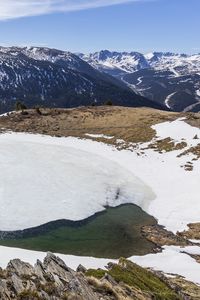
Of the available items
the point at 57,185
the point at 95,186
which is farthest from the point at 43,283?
the point at 95,186

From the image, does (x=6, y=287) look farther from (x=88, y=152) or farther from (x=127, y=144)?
(x=127, y=144)

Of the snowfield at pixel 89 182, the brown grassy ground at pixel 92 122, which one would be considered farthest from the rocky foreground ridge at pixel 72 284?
the brown grassy ground at pixel 92 122

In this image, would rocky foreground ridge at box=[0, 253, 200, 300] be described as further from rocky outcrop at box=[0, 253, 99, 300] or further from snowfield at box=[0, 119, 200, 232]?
snowfield at box=[0, 119, 200, 232]

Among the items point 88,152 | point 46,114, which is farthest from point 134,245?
point 46,114

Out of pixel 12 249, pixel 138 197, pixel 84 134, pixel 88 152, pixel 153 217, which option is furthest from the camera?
pixel 84 134

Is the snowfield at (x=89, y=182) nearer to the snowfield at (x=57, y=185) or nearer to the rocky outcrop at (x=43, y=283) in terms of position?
the snowfield at (x=57, y=185)

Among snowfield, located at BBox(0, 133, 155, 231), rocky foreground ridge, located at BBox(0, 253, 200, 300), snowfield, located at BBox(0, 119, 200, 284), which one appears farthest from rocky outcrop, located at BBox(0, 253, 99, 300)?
snowfield, located at BBox(0, 133, 155, 231)
